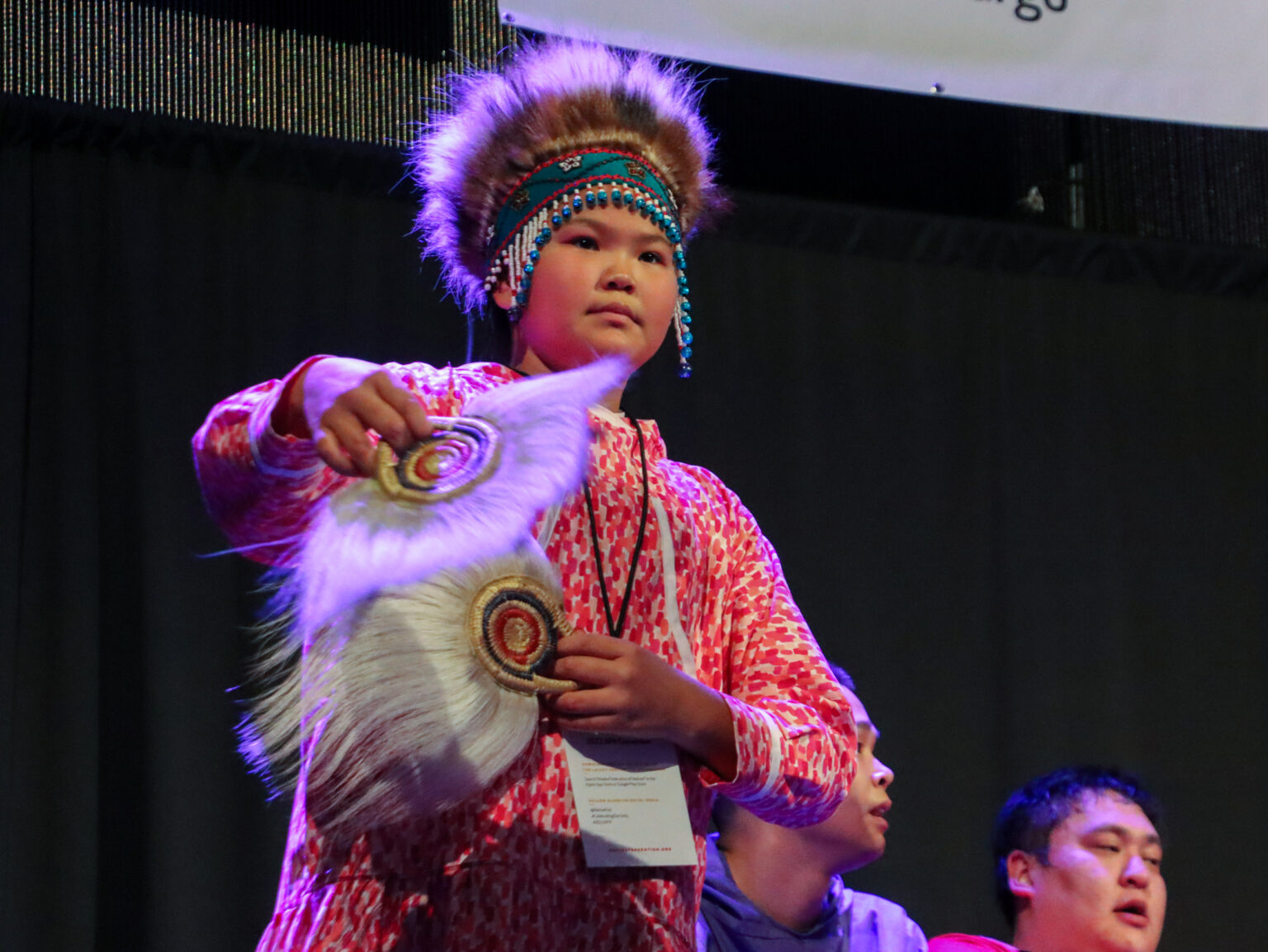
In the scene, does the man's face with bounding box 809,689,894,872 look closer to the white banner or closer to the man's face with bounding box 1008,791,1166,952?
the man's face with bounding box 1008,791,1166,952

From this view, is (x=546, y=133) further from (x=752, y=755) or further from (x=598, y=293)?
(x=752, y=755)

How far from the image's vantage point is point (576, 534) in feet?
4.06

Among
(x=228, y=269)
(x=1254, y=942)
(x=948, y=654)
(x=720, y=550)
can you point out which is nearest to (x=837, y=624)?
(x=948, y=654)

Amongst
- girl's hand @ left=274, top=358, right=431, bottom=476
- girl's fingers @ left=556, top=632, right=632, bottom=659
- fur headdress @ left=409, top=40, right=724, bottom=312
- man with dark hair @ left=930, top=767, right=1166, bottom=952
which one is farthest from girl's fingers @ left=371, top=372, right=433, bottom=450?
man with dark hair @ left=930, top=767, right=1166, bottom=952

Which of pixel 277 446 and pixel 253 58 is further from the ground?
pixel 253 58

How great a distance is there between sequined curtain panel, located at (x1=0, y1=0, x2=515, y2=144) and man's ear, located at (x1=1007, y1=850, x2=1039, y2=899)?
177 cm

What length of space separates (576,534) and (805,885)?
1.27m

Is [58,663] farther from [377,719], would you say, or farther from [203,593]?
[377,719]

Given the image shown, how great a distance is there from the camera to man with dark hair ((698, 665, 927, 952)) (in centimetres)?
227

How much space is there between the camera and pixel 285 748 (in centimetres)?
104

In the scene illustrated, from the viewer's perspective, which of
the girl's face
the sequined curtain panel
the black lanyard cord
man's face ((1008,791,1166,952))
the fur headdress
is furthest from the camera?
man's face ((1008,791,1166,952))

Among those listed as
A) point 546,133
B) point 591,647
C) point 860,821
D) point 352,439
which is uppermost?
point 546,133

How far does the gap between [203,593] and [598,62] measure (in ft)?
4.39

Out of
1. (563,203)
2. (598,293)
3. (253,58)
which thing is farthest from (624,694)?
(253,58)
